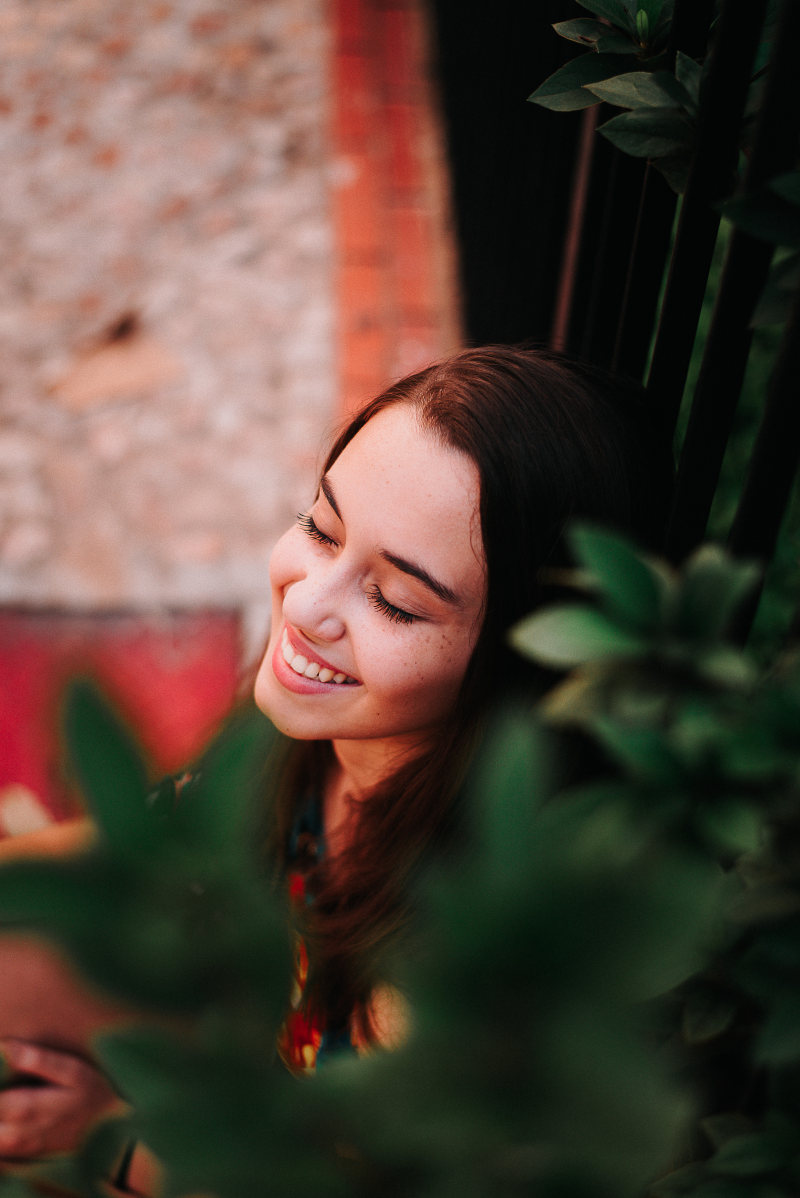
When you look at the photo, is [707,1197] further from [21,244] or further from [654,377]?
[21,244]

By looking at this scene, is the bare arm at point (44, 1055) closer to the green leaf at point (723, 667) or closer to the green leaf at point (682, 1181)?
the green leaf at point (682, 1181)

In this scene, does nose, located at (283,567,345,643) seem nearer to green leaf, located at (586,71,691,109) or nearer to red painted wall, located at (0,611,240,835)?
green leaf, located at (586,71,691,109)

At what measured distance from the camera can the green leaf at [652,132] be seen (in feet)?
2.52

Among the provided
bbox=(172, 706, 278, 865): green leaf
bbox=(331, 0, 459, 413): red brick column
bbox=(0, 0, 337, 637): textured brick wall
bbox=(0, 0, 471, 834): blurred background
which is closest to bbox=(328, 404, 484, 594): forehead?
bbox=(172, 706, 278, 865): green leaf

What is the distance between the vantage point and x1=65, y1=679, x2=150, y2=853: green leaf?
34 cm

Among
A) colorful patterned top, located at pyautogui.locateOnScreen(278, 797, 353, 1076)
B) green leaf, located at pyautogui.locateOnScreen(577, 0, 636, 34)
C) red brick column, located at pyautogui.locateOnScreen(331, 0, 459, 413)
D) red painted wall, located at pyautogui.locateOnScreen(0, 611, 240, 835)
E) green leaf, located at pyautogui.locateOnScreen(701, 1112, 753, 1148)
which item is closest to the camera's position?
green leaf, located at pyautogui.locateOnScreen(701, 1112, 753, 1148)

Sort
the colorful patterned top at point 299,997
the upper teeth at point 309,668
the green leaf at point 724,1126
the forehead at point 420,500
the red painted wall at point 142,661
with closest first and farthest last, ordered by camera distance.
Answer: the green leaf at point 724,1126 → the forehead at point 420,500 → the upper teeth at point 309,668 → the colorful patterned top at point 299,997 → the red painted wall at point 142,661

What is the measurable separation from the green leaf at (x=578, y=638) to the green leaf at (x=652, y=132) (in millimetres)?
489

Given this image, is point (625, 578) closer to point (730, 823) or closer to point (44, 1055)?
point (730, 823)

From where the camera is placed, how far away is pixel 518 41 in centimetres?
189

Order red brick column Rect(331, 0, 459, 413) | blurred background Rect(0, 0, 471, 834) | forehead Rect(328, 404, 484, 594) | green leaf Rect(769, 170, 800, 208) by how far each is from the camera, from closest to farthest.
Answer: green leaf Rect(769, 170, 800, 208), forehead Rect(328, 404, 484, 594), blurred background Rect(0, 0, 471, 834), red brick column Rect(331, 0, 459, 413)

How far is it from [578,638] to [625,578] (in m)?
0.04

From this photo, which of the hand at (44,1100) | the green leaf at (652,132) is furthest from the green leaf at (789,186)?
the hand at (44,1100)

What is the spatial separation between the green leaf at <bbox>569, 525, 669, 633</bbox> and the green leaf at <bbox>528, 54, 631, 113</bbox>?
1.80 feet
